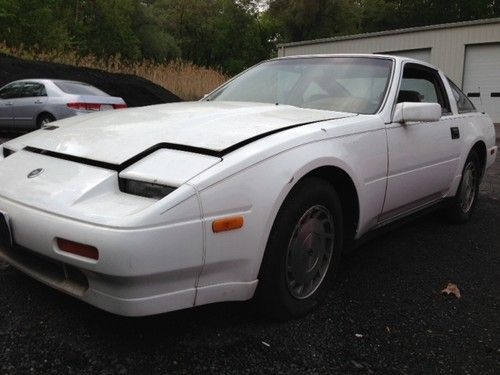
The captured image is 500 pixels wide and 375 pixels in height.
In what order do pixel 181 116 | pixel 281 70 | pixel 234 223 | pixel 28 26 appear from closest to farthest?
pixel 234 223 < pixel 181 116 < pixel 281 70 < pixel 28 26

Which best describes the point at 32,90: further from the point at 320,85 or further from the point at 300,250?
the point at 300,250

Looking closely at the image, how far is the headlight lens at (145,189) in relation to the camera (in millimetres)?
2100

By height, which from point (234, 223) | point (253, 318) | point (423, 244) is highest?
point (234, 223)

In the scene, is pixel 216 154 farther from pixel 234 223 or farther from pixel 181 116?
pixel 181 116

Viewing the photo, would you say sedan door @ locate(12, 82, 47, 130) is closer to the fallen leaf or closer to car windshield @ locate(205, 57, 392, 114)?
car windshield @ locate(205, 57, 392, 114)

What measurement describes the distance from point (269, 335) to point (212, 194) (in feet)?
2.58

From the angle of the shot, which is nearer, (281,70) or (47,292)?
(47,292)

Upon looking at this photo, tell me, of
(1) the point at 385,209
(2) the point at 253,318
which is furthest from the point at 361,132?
(2) the point at 253,318

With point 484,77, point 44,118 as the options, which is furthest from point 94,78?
point 484,77

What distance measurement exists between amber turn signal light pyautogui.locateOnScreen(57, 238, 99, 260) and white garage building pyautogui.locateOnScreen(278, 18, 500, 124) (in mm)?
19271

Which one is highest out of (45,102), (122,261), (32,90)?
(122,261)

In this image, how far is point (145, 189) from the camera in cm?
214

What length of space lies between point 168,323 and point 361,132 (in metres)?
1.53

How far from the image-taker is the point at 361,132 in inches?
117
